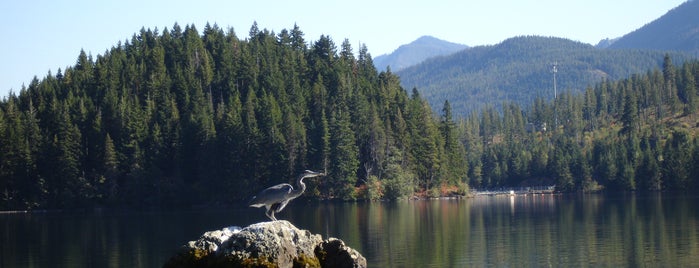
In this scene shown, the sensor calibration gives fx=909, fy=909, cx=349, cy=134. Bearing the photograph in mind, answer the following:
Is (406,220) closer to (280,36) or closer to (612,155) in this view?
(612,155)

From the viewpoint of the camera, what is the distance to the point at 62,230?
264ft

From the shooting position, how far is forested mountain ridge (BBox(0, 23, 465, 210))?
127 meters

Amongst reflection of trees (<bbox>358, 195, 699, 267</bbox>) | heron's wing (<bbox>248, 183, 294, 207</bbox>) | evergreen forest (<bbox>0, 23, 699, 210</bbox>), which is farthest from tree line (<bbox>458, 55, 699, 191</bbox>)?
heron's wing (<bbox>248, 183, 294, 207</bbox>)

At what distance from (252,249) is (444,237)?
34.0 meters

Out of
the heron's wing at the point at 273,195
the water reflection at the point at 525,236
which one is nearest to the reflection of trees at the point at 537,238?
the water reflection at the point at 525,236

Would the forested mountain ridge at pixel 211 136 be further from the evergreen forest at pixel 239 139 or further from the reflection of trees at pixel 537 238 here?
the reflection of trees at pixel 537 238

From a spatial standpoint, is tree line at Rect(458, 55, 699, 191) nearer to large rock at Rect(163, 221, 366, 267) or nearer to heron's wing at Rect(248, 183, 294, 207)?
heron's wing at Rect(248, 183, 294, 207)

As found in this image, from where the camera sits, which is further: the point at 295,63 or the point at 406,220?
the point at 295,63

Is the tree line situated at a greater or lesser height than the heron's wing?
greater

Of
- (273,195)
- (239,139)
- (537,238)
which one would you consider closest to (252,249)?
(273,195)

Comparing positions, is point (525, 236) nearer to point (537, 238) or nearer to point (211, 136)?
point (537, 238)

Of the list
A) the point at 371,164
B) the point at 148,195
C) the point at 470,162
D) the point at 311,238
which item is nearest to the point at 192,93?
the point at 148,195

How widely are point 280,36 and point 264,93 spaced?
4443 centimetres

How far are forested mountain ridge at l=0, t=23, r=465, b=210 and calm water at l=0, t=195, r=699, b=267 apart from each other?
32.1 meters
